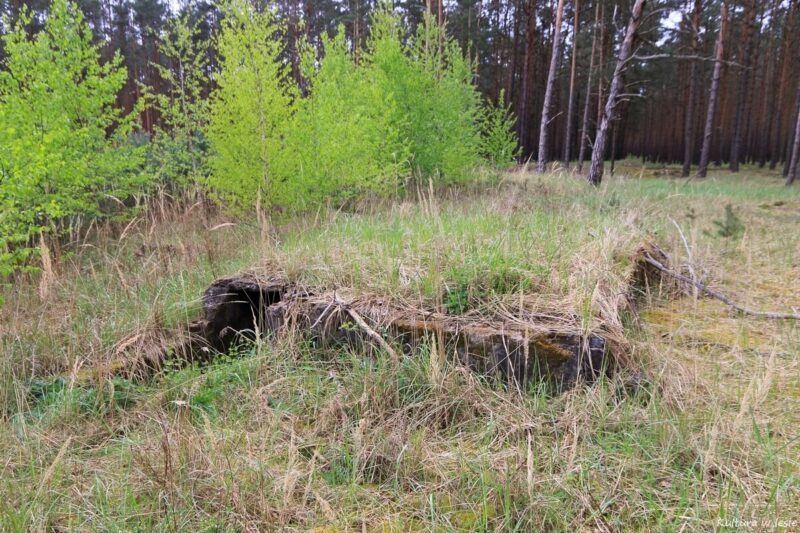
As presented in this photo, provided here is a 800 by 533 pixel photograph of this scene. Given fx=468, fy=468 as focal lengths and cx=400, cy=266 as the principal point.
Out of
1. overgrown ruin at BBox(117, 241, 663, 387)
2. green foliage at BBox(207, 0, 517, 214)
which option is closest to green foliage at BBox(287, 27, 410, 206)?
green foliage at BBox(207, 0, 517, 214)

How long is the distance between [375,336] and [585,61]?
25.9m

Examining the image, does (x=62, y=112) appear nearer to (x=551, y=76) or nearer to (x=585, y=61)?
(x=551, y=76)

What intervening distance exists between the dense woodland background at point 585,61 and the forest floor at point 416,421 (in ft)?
58.8

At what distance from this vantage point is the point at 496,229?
12.7 feet

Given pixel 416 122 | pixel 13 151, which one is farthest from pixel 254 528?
pixel 416 122

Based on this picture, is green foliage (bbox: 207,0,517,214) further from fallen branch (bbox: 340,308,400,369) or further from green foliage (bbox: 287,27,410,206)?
fallen branch (bbox: 340,308,400,369)

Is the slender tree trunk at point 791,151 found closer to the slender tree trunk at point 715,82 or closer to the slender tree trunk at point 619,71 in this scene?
the slender tree trunk at point 715,82

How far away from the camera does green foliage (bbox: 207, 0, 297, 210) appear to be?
630cm

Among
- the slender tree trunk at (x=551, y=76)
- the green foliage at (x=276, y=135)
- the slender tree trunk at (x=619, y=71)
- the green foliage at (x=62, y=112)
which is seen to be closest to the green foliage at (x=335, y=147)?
the green foliage at (x=276, y=135)

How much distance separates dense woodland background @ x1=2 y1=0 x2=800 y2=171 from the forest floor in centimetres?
A: 1793

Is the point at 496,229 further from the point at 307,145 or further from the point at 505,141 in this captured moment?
the point at 505,141

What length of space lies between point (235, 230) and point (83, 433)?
4101 millimetres

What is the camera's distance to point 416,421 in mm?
2205

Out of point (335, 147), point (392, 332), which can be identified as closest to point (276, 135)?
point (335, 147)
